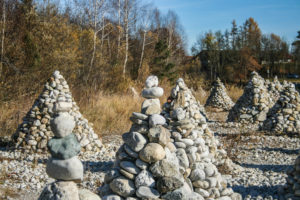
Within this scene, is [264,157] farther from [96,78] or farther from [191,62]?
[191,62]

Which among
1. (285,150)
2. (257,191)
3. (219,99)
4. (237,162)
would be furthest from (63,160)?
(219,99)

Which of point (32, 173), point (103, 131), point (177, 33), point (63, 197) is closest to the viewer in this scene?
point (63, 197)

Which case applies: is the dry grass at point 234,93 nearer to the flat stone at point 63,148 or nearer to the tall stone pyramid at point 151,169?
the tall stone pyramid at point 151,169

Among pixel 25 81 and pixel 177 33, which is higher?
pixel 177 33

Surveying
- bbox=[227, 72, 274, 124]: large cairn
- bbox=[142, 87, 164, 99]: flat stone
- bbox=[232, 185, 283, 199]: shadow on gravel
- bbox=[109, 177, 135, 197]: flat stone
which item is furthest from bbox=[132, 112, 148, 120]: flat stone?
bbox=[227, 72, 274, 124]: large cairn

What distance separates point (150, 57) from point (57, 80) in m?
17.1

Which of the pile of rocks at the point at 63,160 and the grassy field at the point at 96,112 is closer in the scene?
the pile of rocks at the point at 63,160

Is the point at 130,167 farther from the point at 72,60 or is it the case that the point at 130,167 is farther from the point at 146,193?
the point at 72,60

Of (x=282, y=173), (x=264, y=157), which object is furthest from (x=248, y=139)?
(x=282, y=173)

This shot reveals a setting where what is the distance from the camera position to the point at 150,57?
2250cm

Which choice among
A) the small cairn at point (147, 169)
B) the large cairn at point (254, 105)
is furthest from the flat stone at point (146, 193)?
the large cairn at point (254, 105)

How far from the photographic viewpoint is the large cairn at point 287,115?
7.75 m

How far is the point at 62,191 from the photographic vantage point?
1.99 metres

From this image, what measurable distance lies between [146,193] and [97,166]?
8.76ft
